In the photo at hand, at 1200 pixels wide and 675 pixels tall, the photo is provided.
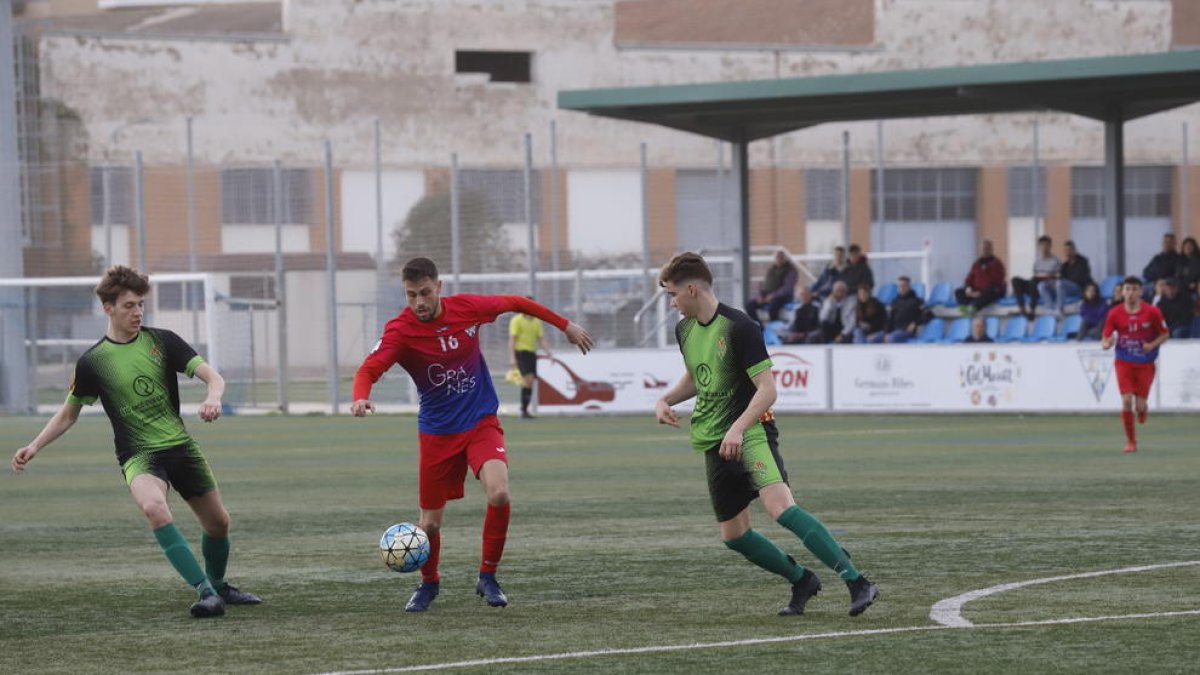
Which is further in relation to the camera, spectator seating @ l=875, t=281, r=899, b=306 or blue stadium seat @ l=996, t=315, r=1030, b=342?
spectator seating @ l=875, t=281, r=899, b=306

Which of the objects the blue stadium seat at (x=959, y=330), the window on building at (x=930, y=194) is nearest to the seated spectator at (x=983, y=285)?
the blue stadium seat at (x=959, y=330)

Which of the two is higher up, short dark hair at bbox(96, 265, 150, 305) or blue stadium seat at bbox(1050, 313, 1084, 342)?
short dark hair at bbox(96, 265, 150, 305)

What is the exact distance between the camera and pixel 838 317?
32.8 metres

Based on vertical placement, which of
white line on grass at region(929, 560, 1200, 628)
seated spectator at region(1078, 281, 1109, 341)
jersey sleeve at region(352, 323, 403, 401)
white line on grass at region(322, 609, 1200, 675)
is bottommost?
white line on grass at region(929, 560, 1200, 628)

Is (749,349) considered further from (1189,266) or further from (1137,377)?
(1189,266)

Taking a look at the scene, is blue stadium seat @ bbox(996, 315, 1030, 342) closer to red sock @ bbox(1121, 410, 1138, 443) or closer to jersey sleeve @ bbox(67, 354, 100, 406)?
red sock @ bbox(1121, 410, 1138, 443)

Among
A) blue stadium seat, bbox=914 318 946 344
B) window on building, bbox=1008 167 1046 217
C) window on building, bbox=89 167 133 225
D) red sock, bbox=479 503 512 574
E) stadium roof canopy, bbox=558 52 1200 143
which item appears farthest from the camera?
window on building, bbox=1008 167 1046 217

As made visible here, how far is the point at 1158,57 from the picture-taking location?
29.6 meters

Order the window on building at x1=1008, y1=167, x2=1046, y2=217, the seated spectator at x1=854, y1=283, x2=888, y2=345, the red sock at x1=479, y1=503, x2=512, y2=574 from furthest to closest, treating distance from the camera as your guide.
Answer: the window on building at x1=1008, y1=167, x2=1046, y2=217
the seated spectator at x1=854, y1=283, x2=888, y2=345
the red sock at x1=479, y1=503, x2=512, y2=574

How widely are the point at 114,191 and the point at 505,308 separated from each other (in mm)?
28104

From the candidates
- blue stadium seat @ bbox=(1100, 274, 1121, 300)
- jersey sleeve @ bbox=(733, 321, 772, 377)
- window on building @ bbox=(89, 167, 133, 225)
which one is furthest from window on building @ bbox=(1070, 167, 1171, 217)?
jersey sleeve @ bbox=(733, 321, 772, 377)

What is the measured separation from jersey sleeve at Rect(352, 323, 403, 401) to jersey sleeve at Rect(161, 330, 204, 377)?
0.87m

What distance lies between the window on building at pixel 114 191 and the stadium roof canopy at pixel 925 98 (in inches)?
333

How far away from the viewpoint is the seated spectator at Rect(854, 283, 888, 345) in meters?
32.3
